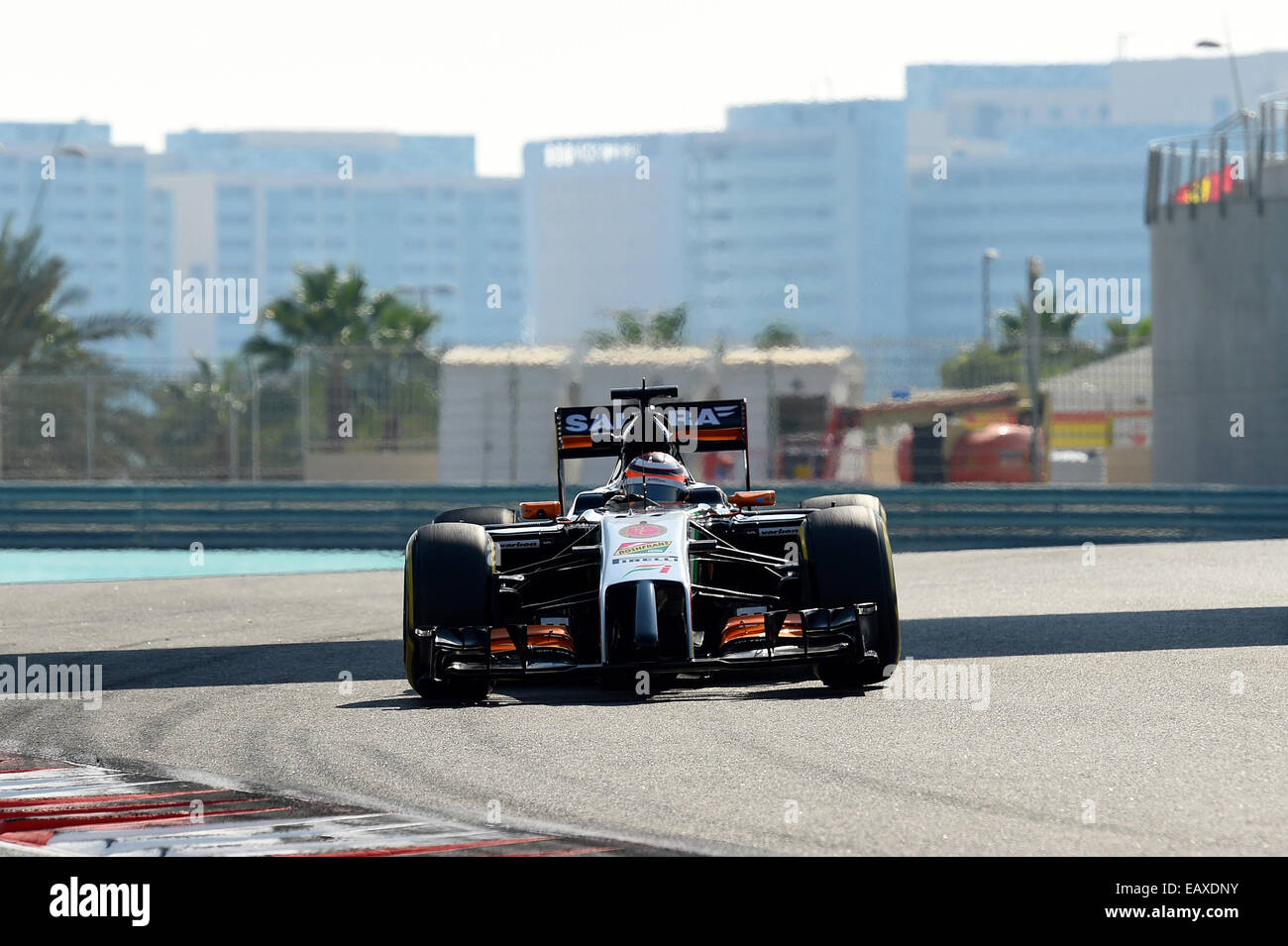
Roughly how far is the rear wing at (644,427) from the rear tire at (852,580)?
1522 millimetres

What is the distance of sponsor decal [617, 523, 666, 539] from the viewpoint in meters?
9.39

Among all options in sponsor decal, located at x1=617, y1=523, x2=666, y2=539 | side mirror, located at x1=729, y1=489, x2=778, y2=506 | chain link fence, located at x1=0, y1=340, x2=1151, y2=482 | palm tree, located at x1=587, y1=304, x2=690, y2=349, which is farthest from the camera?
palm tree, located at x1=587, y1=304, x2=690, y2=349

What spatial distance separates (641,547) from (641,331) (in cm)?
3538

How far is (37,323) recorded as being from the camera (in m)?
38.9

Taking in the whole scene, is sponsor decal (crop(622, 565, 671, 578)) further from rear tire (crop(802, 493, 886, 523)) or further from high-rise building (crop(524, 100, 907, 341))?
high-rise building (crop(524, 100, 907, 341))

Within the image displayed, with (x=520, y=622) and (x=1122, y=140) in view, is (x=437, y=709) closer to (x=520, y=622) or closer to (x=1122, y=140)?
(x=520, y=622)

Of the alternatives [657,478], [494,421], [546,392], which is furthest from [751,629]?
[494,421]

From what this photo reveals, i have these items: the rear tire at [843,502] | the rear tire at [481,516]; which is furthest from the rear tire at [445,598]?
the rear tire at [843,502]

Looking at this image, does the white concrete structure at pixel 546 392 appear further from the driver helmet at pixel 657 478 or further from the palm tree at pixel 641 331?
the driver helmet at pixel 657 478

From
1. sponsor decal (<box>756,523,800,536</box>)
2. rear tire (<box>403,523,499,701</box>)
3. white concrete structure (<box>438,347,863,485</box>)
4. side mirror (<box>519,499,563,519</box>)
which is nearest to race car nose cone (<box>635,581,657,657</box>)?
rear tire (<box>403,523,499,701</box>)

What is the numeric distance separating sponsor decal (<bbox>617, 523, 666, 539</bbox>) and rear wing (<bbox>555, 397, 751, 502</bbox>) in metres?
1.40

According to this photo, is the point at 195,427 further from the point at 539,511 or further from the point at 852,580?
the point at 852,580

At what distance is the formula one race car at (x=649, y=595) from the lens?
8992 millimetres

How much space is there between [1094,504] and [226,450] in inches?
489
